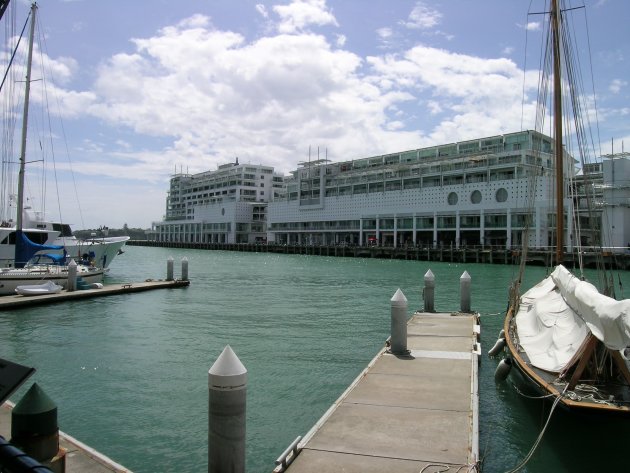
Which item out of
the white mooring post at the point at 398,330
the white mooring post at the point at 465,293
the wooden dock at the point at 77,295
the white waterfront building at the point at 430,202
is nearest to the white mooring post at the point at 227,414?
the white mooring post at the point at 398,330

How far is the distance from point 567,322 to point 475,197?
2657 inches

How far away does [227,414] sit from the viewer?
5059 millimetres

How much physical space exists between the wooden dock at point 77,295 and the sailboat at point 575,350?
1854cm

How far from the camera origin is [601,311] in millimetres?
7301

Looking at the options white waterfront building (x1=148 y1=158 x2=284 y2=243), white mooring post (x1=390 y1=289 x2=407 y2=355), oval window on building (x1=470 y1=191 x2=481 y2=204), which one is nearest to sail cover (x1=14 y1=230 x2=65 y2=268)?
white mooring post (x1=390 y1=289 x2=407 y2=355)

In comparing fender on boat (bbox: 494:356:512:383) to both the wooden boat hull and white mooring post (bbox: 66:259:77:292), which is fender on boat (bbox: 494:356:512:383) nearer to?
the wooden boat hull

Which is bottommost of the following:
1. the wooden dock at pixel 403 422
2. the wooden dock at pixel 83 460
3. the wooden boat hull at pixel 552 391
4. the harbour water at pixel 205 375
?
the harbour water at pixel 205 375

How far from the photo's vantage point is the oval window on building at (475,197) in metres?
74.0

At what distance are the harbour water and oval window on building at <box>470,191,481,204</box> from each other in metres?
51.2

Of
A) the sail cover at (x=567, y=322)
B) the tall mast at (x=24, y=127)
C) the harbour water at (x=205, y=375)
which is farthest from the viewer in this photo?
the tall mast at (x=24, y=127)

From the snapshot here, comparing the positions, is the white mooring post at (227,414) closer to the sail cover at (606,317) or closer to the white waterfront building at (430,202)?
the sail cover at (606,317)

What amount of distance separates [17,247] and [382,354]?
23.7 metres

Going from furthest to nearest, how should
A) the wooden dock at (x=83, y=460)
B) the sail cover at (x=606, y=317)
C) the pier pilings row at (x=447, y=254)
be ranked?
the pier pilings row at (x=447, y=254)
the sail cover at (x=606, y=317)
the wooden dock at (x=83, y=460)

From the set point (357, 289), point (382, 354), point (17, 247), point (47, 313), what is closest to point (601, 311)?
point (382, 354)
